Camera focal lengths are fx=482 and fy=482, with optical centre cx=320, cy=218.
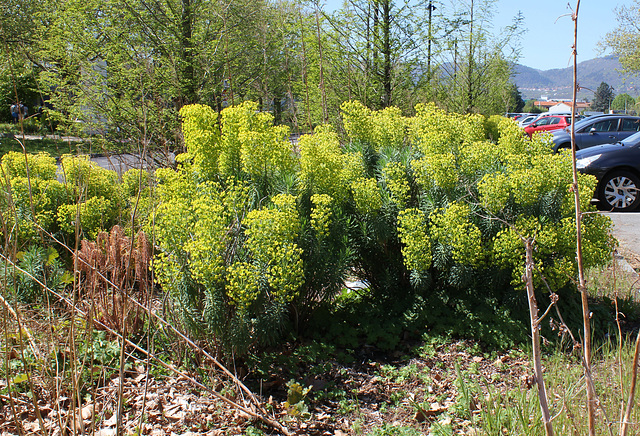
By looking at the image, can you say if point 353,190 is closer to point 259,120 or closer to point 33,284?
point 259,120

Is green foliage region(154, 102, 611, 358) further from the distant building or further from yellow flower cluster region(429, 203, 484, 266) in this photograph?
the distant building

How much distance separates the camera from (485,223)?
13.4ft

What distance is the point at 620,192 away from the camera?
29.5 feet

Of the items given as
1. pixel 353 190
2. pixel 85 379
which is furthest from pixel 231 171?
pixel 85 379

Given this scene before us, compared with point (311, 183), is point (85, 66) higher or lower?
higher

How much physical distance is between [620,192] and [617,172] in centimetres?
38

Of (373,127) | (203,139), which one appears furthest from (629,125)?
(203,139)

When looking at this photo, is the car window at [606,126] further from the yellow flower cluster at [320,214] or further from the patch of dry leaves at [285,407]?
the yellow flower cluster at [320,214]

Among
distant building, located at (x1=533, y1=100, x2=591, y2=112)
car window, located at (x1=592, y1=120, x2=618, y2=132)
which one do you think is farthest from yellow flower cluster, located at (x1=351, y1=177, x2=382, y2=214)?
car window, located at (x1=592, y1=120, x2=618, y2=132)

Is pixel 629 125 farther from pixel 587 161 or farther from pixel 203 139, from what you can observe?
pixel 203 139

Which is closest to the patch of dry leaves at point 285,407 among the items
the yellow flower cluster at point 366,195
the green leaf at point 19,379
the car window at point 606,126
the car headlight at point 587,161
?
the green leaf at point 19,379

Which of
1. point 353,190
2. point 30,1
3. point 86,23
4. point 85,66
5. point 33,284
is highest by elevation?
point 30,1

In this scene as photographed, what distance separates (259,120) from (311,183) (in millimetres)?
677

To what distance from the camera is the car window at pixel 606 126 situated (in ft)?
48.4
